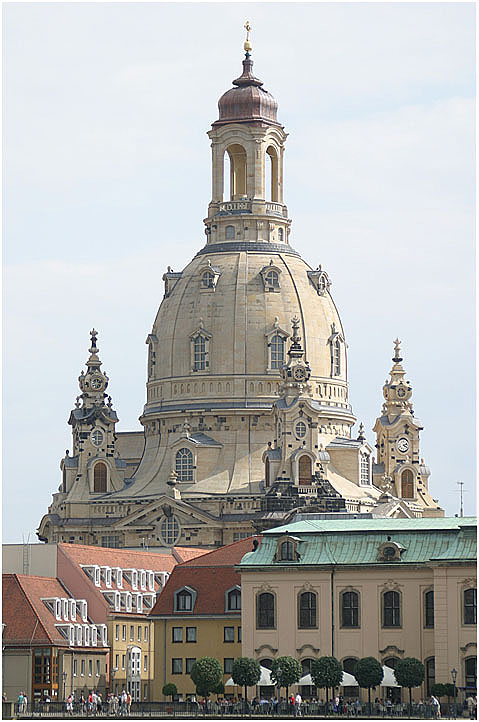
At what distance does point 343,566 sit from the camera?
11669 centimetres

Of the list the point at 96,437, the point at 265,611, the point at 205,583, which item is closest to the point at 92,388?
the point at 96,437

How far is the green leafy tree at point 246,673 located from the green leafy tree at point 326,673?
3525mm

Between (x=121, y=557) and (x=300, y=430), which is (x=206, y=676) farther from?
(x=300, y=430)

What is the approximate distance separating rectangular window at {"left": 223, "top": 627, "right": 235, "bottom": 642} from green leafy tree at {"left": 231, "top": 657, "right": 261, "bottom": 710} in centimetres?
1313

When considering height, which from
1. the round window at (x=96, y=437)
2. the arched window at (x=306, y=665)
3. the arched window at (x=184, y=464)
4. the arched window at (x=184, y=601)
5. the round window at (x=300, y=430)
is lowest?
the arched window at (x=306, y=665)

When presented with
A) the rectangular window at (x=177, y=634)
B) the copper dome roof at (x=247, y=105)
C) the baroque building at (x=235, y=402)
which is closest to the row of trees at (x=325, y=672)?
the rectangular window at (x=177, y=634)

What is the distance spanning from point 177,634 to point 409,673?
21592 millimetres

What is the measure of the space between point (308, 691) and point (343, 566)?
640cm

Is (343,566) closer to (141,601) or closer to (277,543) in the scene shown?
(277,543)

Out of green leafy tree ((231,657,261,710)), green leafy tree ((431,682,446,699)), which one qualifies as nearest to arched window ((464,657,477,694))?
green leafy tree ((431,682,446,699))

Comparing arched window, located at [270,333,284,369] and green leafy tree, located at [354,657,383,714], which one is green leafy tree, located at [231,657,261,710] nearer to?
green leafy tree, located at [354,657,383,714]

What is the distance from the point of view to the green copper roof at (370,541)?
11531 cm

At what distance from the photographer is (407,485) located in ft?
655

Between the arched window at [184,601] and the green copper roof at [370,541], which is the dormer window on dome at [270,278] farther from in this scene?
the green copper roof at [370,541]
